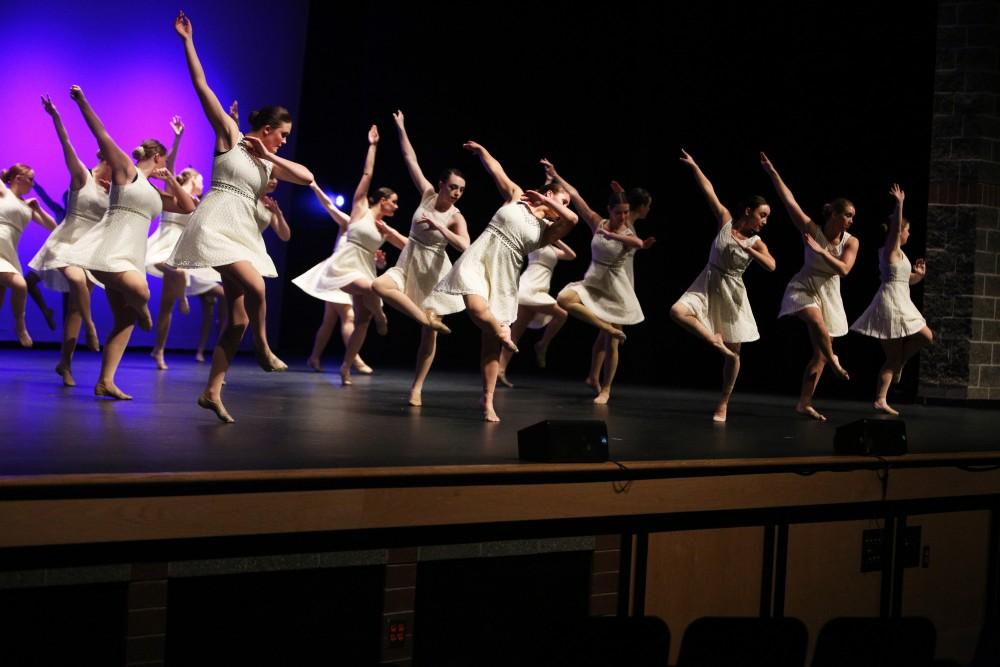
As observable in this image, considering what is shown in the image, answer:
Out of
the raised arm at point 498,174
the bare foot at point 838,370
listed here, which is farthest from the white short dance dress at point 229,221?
the bare foot at point 838,370

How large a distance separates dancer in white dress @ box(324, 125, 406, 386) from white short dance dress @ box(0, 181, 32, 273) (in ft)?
6.96

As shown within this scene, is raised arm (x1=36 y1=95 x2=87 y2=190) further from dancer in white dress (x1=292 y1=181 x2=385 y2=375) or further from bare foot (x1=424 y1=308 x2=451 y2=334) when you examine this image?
bare foot (x1=424 y1=308 x2=451 y2=334)

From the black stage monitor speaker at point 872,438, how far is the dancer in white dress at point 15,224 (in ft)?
17.3

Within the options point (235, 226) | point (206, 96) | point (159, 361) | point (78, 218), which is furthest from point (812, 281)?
point (78, 218)

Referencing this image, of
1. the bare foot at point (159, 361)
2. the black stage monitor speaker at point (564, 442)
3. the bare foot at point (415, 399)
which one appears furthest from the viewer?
the bare foot at point (159, 361)

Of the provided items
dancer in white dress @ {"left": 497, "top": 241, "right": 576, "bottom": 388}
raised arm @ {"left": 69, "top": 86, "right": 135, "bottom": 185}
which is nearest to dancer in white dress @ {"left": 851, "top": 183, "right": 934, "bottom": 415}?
dancer in white dress @ {"left": 497, "top": 241, "right": 576, "bottom": 388}

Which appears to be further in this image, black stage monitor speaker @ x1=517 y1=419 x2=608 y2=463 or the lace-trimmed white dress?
the lace-trimmed white dress

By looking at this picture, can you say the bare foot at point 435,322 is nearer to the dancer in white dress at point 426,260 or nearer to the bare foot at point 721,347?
the dancer in white dress at point 426,260

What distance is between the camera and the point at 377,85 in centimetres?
1066

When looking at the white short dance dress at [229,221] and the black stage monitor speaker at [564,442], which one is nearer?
the black stage monitor speaker at [564,442]

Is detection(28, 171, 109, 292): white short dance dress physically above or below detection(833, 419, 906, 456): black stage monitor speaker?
above

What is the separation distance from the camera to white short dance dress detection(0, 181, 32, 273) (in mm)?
6973

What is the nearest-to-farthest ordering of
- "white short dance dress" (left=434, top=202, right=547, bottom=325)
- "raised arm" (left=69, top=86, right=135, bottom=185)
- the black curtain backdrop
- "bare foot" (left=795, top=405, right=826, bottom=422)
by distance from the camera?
"raised arm" (left=69, top=86, right=135, bottom=185), "white short dance dress" (left=434, top=202, right=547, bottom=325), "bare foot" (left=795, top=405, right=826, bottom=422), the black curtain backdrop

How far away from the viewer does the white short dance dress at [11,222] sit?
6.97 meters
